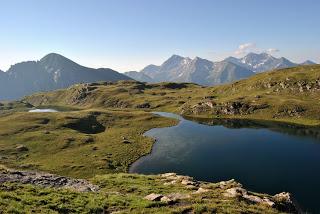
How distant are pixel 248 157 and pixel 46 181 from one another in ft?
217

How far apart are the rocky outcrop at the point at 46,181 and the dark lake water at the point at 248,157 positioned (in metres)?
38.9

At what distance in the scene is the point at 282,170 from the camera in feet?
257

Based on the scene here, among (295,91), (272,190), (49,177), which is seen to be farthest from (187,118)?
(49,177)

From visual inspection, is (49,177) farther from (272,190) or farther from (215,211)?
(272,190)

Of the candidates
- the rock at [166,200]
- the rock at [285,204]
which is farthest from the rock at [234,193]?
the rock at [166,200]

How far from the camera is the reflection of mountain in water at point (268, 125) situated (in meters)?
129

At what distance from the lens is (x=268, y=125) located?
146500 millimetres

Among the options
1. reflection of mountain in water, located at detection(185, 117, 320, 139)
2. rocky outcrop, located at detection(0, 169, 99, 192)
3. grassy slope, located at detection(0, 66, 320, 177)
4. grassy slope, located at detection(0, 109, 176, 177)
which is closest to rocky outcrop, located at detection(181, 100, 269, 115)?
grassy slope, located at detection(0, 66, 320, 177)

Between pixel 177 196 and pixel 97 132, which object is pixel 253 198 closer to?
pixel 177 196

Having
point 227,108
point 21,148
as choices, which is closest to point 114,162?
point 21,148

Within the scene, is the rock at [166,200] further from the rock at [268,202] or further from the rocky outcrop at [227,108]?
the rocky outcrop at [227,108]

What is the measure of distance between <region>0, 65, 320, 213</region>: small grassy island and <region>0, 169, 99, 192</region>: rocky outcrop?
0.12m

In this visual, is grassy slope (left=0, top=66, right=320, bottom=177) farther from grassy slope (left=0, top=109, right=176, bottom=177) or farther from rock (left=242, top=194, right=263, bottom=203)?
rock (left=242, top=194, right=263, bottom=203)

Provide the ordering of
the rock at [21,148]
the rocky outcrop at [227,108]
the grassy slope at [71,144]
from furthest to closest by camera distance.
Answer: the rocky outcrop at [227,108]
the rock at [21,148]
the grassy slope at [71,144]
